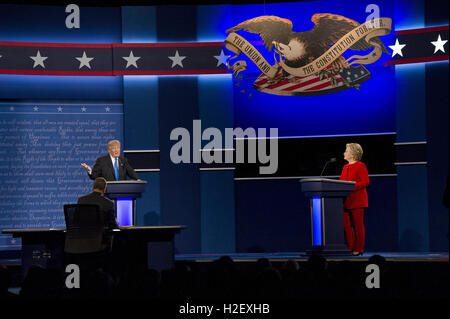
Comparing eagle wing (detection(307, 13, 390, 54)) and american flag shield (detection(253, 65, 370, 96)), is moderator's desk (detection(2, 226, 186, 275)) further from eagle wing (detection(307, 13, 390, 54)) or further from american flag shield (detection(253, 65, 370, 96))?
eagle wing (detection(307, 13, 390, 54))

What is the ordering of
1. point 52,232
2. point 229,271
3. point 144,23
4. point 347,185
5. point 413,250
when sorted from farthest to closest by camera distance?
point 144,23, point 413,250, point 347,185, point 52,232, point 229,271

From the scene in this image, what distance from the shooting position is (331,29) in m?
9.56

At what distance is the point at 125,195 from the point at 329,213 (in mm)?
2467

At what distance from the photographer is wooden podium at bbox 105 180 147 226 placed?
299 inches

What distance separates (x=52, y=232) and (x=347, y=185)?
342cm

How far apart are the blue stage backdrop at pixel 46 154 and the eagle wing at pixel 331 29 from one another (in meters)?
3.25

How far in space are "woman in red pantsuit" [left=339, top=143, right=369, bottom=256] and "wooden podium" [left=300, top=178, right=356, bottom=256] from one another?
0.20m

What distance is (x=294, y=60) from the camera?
9.70 m

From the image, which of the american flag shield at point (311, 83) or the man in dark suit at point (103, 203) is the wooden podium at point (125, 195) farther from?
the american flag shield at point (311, 83)

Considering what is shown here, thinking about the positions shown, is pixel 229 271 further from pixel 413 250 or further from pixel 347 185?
pixel 413 250

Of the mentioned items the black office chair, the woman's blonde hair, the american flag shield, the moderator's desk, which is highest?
the american flag shield

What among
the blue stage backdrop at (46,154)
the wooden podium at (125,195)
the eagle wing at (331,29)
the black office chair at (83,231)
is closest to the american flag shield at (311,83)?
the eagle wing at (331,29)

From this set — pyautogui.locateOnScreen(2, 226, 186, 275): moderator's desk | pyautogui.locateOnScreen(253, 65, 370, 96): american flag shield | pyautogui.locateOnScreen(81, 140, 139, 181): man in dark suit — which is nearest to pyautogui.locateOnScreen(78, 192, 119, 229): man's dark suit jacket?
pyautogui.locateOnScreen(2, 226, 186, 275): moderator's desk
